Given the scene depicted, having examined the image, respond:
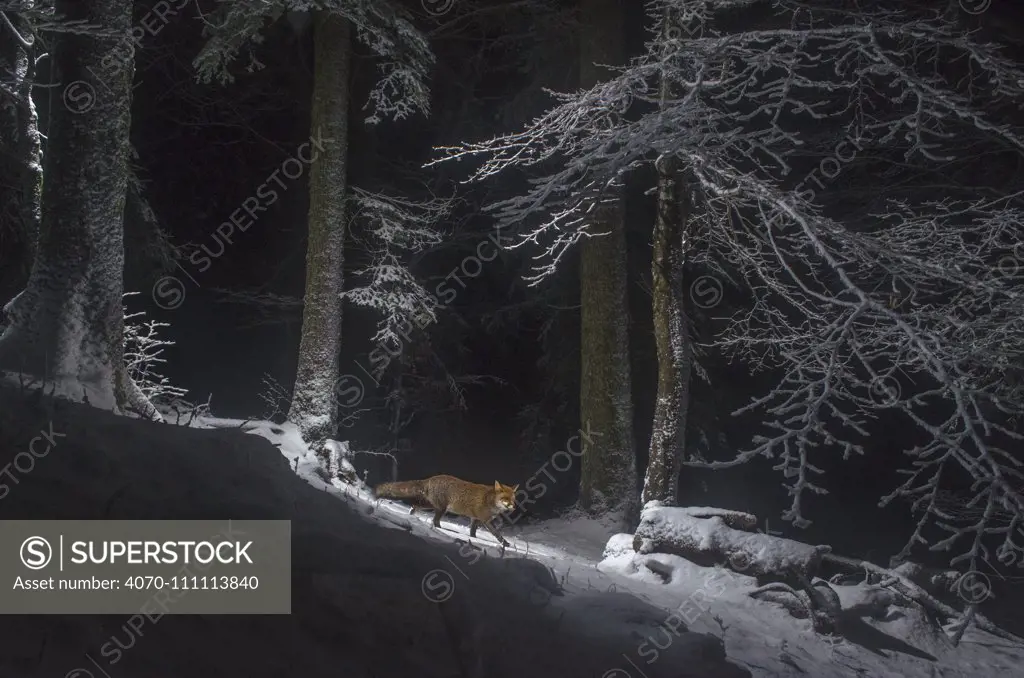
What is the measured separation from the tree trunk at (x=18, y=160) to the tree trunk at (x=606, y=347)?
759cm

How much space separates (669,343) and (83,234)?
681cm

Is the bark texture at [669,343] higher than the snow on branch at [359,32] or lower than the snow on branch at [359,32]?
lower

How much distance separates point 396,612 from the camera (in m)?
4.45

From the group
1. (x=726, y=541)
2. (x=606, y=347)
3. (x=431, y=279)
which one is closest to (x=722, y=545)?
(x=726, y=541)

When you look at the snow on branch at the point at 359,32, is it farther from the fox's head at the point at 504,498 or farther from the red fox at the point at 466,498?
the fox's head at the point at 504,498

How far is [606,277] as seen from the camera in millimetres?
11523

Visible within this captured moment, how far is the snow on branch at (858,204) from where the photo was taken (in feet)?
19.6

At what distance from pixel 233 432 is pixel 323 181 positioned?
4953 mm

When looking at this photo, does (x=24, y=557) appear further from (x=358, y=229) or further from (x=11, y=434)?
(x=358, y=229)

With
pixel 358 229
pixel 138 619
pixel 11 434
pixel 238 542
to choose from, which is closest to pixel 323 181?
pixel 358 229

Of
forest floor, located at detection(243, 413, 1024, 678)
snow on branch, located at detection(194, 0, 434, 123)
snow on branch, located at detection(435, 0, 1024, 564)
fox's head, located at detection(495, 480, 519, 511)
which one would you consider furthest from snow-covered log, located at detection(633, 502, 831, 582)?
snow on branch, located at detection(194, 0, 434, 123)

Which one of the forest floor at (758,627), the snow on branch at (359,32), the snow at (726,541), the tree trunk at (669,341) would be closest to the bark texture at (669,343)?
the tree trunk at (669,341)

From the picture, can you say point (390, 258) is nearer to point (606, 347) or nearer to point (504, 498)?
point (606, 347)

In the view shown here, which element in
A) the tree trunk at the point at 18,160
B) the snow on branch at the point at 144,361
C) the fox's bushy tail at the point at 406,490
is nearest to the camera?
the fox's bushy tail at the point at 406,490
